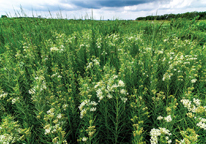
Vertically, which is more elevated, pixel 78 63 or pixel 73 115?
pixel 78 63

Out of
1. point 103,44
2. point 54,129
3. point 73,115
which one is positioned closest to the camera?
point 54,129

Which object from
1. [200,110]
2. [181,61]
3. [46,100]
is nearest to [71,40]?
[46,100]

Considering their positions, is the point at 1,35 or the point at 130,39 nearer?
the point at 130,39

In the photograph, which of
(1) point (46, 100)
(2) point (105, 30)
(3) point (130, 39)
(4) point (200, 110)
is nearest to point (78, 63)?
(1) point (46, 100)

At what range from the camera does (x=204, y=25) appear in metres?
8.75

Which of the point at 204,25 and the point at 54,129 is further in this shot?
the point at 204,25

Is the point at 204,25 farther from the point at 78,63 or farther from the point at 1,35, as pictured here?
the point at 1,35

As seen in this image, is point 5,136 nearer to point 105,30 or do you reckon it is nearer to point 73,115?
point 73,115

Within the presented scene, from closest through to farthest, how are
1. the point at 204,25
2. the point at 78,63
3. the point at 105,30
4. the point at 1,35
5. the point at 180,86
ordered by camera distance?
the point at 180,86 → the point at 78,63 → the point at 1,35 → the point at 105,30 → the point at 204,25

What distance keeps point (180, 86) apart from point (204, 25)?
8.98 metres

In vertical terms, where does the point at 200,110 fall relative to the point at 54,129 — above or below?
above

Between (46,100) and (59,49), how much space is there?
1.97m

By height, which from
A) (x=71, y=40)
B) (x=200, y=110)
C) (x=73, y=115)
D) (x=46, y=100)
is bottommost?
(x=73, y=115)

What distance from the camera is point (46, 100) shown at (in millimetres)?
2107
